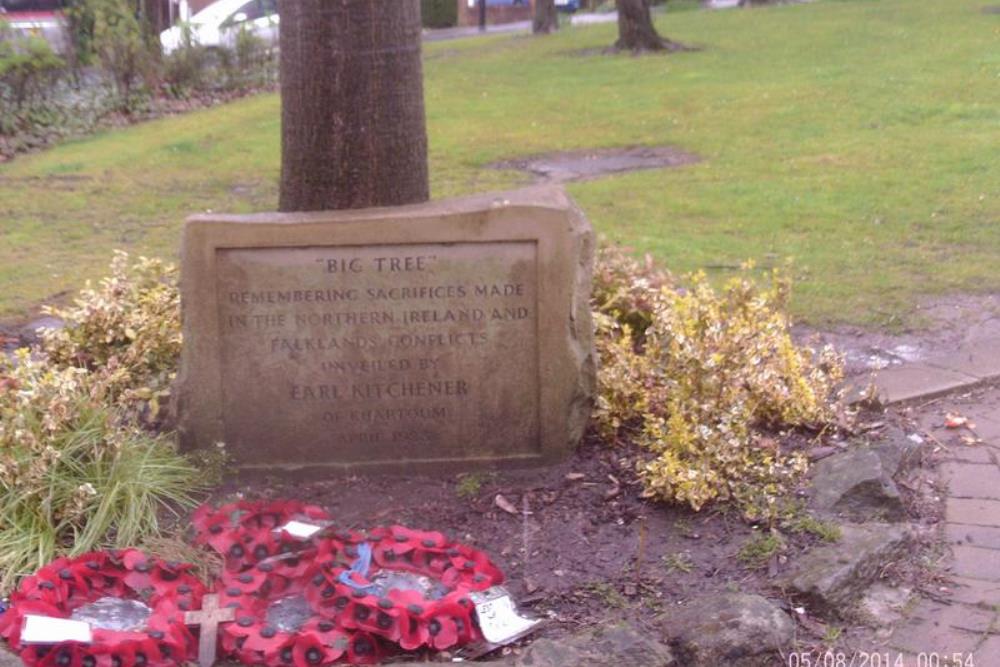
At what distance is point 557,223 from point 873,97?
11342 millimetres

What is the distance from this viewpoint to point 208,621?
3.70 m

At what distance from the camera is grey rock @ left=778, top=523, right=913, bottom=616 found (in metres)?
3.91

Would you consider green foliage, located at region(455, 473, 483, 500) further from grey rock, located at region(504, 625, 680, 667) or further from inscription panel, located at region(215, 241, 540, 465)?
grey rock, located at region(504, 625, 680, 667)

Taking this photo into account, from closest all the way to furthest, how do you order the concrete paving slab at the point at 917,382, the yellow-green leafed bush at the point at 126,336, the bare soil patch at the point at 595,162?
the yellow-green leafed bush at the point at 126,336
the concrete paving slab at the point at 917,382
the bare soil patch at the point at 595,162

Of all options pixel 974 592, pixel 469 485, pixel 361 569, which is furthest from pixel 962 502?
pixel 361 569

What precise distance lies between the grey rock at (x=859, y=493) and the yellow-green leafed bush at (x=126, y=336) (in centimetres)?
254

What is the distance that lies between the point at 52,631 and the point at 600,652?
58.5 inches

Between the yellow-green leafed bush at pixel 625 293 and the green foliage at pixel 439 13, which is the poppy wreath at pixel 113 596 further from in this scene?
the green foliage at pixel 439 13

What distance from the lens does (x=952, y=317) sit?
6.92 m

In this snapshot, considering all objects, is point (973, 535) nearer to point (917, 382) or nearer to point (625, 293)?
point (917, 382)

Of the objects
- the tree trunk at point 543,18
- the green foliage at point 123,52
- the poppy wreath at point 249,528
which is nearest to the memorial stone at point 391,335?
the poppy wreath at point 249,528

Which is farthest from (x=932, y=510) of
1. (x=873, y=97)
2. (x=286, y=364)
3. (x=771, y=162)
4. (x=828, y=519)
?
(x=873, y=97)

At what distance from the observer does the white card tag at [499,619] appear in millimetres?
3727

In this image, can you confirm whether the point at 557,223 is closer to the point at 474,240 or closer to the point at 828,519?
the point at 474,240
